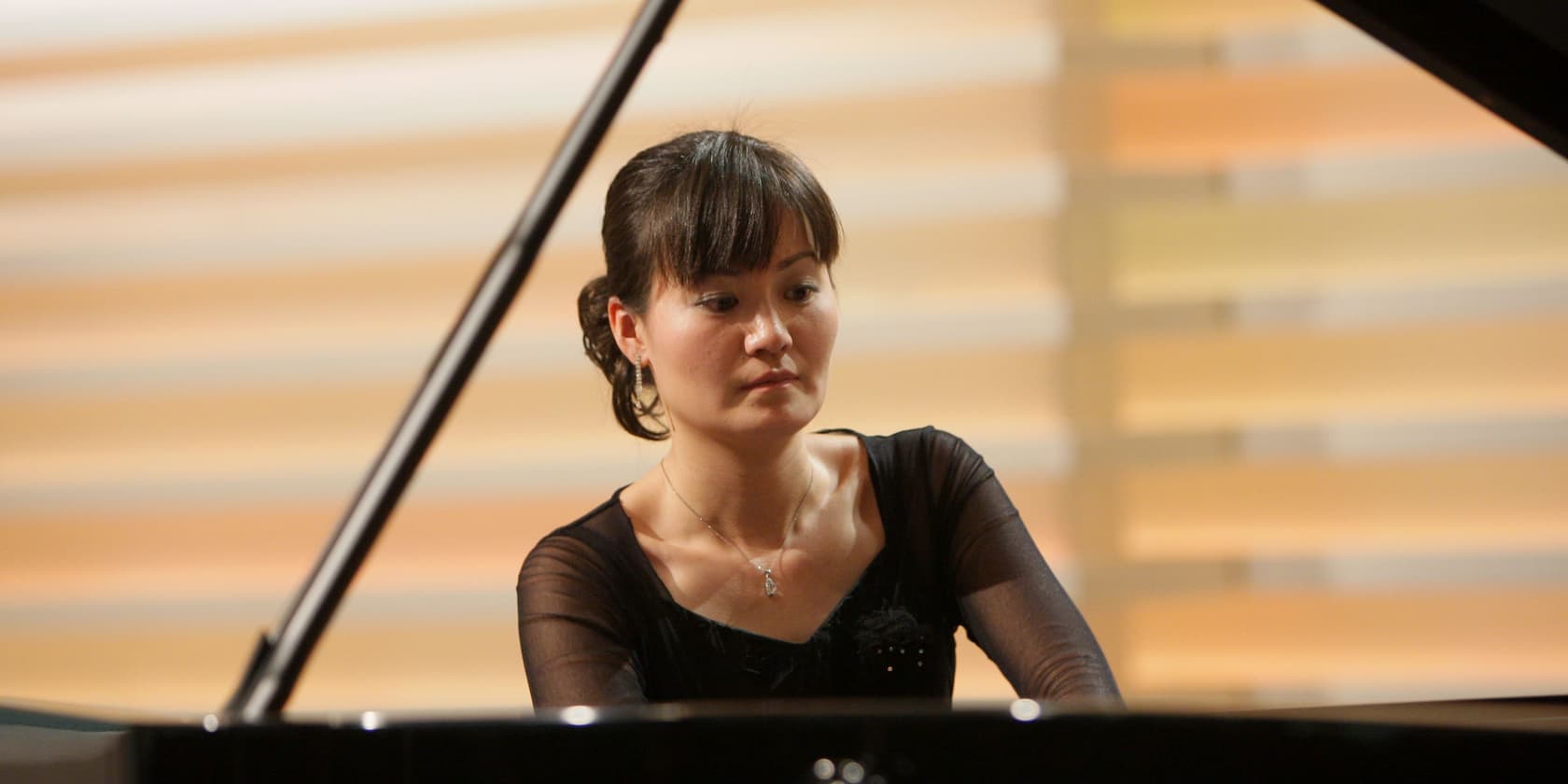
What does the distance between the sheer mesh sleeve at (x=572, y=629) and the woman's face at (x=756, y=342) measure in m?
0.15

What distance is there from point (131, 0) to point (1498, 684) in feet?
7.65

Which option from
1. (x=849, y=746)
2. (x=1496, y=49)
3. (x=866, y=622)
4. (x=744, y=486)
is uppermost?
(x=1496, y=49)

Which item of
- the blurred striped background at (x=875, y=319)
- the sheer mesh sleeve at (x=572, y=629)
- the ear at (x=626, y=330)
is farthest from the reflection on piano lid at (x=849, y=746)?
the blurred striped background at (x=875, y=319)

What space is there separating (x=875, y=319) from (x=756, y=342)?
0.99 m

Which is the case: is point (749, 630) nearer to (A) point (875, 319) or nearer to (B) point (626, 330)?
(B) point (626, 330)

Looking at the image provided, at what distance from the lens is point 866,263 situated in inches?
82.9

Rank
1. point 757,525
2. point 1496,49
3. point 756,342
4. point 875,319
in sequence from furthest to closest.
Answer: point 875,319
point 757,525
point 756,342
point 1496,49

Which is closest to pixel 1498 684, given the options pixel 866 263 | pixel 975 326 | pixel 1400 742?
pixel 975 326

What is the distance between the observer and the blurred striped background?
6.53 feet

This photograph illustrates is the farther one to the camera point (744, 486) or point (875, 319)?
point (875, 319)

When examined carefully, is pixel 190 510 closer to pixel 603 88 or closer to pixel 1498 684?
pixel 603 88

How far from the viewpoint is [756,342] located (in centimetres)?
111

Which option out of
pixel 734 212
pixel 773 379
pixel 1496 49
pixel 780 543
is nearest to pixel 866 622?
pixel 780 543

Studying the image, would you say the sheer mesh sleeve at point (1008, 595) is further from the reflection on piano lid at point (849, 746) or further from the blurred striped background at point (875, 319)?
the blurred striped background at point (875, 319)
